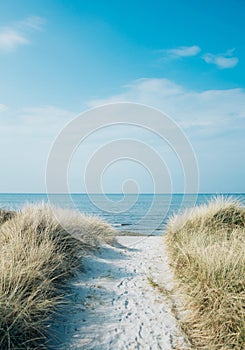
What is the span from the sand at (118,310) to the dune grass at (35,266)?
27 cm

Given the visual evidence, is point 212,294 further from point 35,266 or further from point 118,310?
point 35,266

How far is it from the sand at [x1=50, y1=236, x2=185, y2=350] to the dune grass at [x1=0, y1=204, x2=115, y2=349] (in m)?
0.27

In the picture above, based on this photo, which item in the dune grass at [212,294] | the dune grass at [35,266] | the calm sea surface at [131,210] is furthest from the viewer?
the calm sea surface at [131,210]

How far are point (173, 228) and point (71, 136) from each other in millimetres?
3956

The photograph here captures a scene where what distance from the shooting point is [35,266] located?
4895 mm

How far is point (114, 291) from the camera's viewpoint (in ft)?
18.5

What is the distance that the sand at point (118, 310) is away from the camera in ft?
13.2

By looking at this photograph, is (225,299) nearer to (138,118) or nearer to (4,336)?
(4,336)

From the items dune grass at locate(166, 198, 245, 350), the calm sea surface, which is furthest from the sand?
the calm sea surface

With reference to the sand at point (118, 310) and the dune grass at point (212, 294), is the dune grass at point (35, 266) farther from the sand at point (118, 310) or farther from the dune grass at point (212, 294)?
the dune grass at point (212, 294)

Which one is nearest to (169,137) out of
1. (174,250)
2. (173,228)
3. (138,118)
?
(138,118)

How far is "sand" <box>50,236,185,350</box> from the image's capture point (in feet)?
13.2

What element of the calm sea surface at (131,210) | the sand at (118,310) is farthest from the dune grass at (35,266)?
the calm sea surface at (131,210)

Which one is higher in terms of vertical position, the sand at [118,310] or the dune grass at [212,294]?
the dune grass at [212,294]
